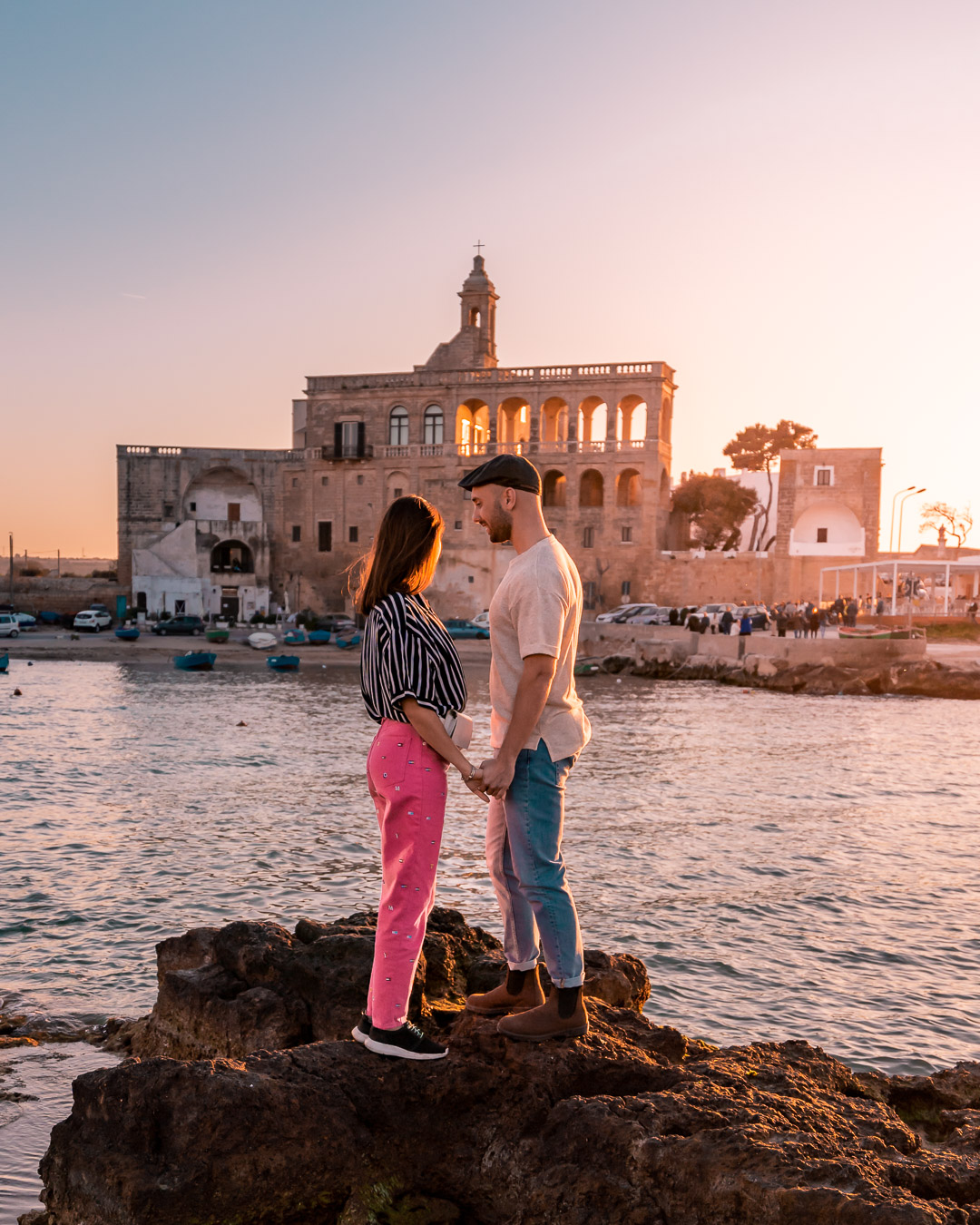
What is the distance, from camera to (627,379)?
51.2 meters

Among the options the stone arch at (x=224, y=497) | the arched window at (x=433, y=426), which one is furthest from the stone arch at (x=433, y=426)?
the stone arch at (x=224, y=497)

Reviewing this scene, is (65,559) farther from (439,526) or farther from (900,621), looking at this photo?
(439,526)

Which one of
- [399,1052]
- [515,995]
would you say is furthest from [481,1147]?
[515,995]

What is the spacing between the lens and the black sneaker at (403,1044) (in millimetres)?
3670

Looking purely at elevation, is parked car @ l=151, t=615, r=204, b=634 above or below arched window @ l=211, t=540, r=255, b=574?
below

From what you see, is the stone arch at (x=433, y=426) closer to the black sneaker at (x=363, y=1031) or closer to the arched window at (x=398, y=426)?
the arched window at (x=398, y=426)

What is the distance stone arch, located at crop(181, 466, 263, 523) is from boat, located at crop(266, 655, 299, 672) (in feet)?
64.3

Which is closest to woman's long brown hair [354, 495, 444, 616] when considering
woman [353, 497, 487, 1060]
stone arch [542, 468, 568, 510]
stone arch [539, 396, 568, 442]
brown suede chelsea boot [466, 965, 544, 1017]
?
A: woman [353, 497, 487, 1060]

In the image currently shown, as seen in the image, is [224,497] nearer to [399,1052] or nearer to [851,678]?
[851,678]

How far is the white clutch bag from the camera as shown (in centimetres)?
357

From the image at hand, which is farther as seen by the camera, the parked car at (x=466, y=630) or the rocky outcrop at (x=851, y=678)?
the parked car at (x=466, y=630)

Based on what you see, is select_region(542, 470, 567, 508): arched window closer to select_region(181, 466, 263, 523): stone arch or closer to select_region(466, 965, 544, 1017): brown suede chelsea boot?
select_region(181, 466, 263, 523): stone arch

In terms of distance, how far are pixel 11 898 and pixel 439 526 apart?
748cm

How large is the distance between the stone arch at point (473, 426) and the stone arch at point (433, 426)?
894 mm
